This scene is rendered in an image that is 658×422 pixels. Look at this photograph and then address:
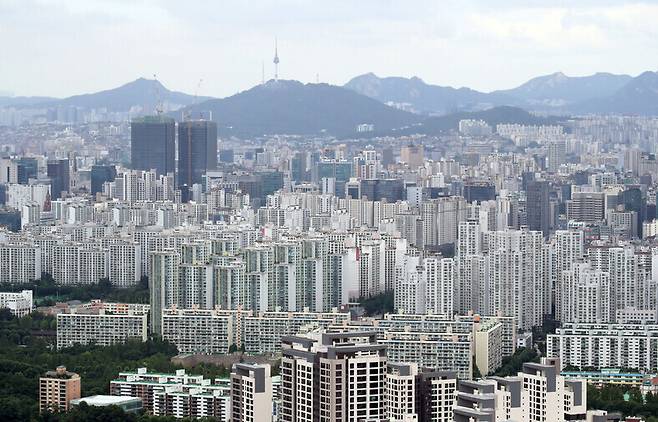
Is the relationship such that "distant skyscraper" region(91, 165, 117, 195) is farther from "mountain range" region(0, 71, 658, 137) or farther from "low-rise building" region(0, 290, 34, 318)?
"low-rise building" region(0, 290, 34, 318)

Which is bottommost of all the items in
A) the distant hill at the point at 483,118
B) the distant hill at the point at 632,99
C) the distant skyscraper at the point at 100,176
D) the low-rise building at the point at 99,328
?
the low-rise building at the point at 99,328

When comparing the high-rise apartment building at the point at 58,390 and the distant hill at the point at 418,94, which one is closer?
the high-rise apartment building at the point at 58,390

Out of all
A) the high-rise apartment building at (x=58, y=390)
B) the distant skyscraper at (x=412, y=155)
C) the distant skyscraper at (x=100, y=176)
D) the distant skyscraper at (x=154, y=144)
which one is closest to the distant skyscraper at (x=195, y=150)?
the distant skyscraper at (x=154, y=144)

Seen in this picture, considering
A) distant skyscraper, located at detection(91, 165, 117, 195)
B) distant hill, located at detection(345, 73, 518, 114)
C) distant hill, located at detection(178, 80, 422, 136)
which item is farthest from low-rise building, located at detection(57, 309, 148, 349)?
distant hill, located at detection(345, 73, 518, 114)

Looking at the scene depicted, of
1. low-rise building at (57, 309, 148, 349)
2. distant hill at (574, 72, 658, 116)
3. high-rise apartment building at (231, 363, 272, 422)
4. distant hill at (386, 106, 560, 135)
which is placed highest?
distant hill at (574, 72, 658, 116)

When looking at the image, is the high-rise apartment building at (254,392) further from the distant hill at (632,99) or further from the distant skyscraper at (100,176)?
the distant hill at (632,99)

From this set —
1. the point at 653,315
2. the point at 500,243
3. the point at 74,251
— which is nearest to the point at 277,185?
the point at 74,251
